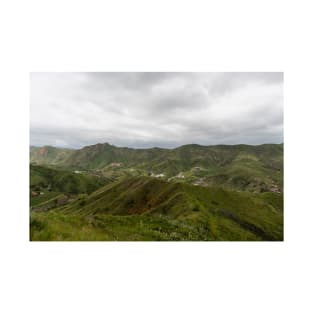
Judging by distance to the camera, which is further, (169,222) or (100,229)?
(169,222)

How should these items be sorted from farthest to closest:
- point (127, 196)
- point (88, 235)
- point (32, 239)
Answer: point (127, 196) < point (88, 235) < point (32, 239)

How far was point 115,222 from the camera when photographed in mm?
12320

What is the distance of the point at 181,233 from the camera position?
1212 centimetres

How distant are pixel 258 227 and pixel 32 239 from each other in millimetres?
35204

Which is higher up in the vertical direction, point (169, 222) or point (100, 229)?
point (100, 229)

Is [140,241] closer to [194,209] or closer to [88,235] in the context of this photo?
[88,235]

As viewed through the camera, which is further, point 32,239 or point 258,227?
point 258,227

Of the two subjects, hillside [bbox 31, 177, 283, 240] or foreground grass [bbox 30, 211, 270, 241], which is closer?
foreground grass [bbox 30, 211, 270, 241]

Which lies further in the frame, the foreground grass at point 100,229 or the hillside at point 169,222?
the hillside at point 169,222

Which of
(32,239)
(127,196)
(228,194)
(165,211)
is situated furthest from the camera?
(127,196)
